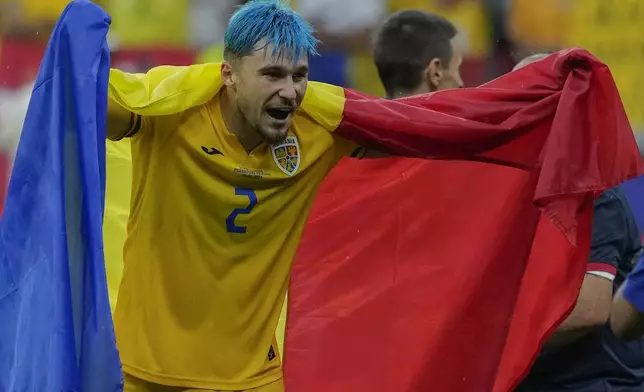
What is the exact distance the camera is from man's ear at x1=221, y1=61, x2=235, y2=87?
3.09 metres

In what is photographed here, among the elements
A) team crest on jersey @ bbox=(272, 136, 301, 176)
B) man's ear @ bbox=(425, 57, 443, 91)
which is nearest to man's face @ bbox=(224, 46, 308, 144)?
team crest on jersey @ bbox=(272, 136, 301, 176)

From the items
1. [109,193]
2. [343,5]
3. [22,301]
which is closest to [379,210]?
[109,193]

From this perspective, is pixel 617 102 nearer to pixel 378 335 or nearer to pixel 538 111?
pixel 538 111

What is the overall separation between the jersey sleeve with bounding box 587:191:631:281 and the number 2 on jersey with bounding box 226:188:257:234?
1.17m

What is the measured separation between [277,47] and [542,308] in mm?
1372

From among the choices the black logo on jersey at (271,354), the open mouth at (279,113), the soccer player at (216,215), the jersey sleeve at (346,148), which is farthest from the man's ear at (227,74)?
the black logo on jersey at (271,354)

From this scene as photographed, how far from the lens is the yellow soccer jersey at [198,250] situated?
10.1ft

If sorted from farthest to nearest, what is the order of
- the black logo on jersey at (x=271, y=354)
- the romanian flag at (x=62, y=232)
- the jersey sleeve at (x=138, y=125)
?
the black logo on jersey at (x=271, y=354) → the jersey sleeve at (x=138, y=125) → the romanian flag at (x=62, y=232)

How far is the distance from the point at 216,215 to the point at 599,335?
138 cm

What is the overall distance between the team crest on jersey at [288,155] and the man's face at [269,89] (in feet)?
0.42

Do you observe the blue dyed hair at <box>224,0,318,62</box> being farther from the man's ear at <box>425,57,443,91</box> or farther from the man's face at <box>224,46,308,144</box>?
the man's ear at <box>425,57,443,91</box>

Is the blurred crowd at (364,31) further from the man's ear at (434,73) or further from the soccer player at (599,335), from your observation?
the soccer player at (599,335)

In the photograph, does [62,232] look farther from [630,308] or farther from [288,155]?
[630,308]

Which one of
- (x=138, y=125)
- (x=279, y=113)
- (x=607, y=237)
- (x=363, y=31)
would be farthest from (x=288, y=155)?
(x=363, y=31)
